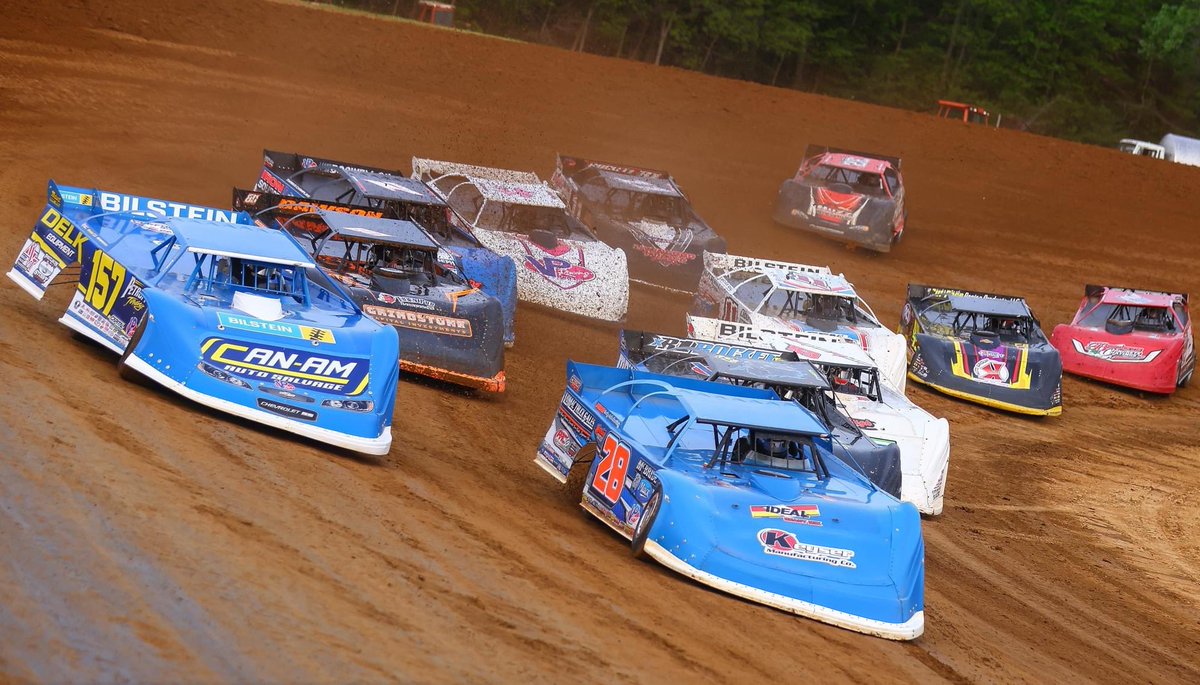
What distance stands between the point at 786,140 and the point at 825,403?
69.1 feet

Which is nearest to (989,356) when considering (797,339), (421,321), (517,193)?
(797,339)

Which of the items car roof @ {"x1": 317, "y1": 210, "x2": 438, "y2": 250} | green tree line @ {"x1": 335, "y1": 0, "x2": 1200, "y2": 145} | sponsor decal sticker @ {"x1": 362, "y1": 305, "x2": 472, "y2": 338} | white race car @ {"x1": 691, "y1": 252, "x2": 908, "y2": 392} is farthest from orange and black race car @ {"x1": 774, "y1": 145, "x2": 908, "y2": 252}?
green tree line @ {"x1": 335, "y1": 0, "x2": 1200, "y2": 145}

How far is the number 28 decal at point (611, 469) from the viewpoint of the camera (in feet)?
31.8

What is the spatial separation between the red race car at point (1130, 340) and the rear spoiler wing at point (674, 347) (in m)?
9.43

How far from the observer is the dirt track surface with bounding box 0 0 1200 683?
22.2 feet

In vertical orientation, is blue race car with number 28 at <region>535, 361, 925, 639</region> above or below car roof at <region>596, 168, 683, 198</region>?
below

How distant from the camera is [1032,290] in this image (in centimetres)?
2656

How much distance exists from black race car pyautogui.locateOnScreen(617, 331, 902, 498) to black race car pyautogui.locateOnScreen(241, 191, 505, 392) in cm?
126

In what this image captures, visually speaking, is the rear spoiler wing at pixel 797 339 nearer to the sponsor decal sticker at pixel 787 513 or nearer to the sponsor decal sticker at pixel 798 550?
the sponsor decal sticker at pixel 787 513

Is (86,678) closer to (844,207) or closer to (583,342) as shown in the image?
(583,342)

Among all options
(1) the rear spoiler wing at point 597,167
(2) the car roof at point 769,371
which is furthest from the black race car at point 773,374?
(1) the rear spoiler wing at point 597,167

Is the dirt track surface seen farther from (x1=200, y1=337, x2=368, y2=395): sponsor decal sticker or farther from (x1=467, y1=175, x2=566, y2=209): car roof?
(x1=467, y1=175, x2=566, y2=209): car roof

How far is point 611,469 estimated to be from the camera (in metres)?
9.83

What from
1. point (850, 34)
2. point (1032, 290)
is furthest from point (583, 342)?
point (850, 34)
